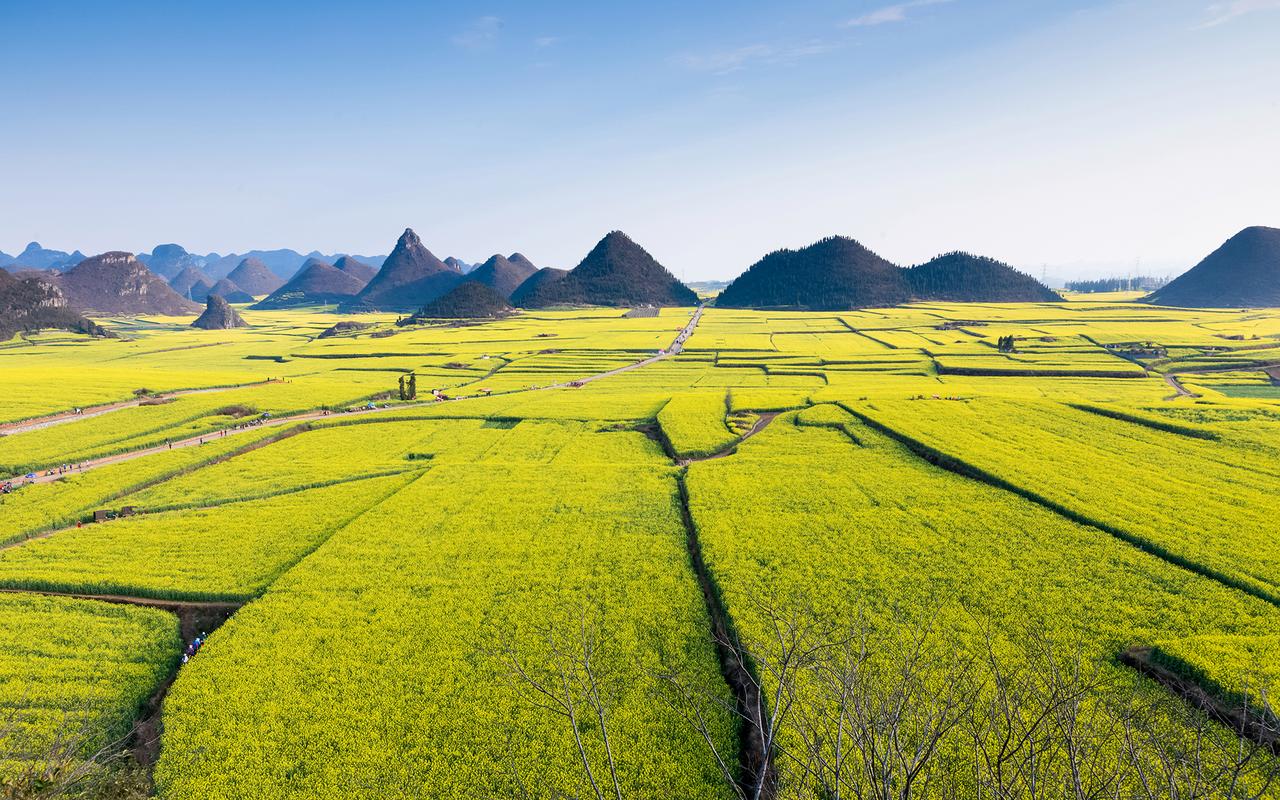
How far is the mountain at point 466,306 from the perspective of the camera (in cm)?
15925

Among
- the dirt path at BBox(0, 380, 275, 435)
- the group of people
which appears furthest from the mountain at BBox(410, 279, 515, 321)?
the group of people

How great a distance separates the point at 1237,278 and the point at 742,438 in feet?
673

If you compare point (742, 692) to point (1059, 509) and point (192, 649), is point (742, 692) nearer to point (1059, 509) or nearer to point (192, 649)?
point (192, 649)

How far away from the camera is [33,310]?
422 feet

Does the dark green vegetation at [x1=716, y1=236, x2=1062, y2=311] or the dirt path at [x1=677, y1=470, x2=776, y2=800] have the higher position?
the dark green vegetation at [x1=716, y1=236, x2=1062, y2=311]

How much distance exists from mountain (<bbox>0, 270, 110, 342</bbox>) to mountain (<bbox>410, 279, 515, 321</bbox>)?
75.4m

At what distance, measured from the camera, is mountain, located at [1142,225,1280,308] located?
15425 cm

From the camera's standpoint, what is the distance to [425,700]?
15.4m

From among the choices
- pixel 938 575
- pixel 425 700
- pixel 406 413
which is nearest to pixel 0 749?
pixel 425 700

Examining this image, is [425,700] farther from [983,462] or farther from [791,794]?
[983,462]

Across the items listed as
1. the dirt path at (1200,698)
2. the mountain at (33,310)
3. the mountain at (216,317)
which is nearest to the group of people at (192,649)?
the dirt path at (1200,698)

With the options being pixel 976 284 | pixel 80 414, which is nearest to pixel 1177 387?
pixel 80 414

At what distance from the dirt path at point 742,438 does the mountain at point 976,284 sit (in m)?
158

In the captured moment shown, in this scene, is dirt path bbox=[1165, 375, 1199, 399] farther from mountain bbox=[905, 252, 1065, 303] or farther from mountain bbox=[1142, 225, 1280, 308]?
mountain bbox=[1142, 225, 1280, 308]
